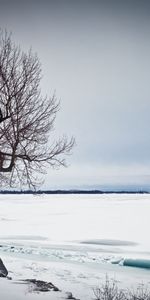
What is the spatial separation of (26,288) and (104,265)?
Answer: 25.8 feet

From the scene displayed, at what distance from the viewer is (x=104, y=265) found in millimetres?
15617

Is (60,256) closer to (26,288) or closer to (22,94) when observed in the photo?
(22,94)

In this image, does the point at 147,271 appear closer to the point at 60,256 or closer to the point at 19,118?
the point at 60,256

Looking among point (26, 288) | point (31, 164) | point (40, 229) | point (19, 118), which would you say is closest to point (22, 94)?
point (19, 118)

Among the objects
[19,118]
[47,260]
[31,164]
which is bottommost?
[47,260]

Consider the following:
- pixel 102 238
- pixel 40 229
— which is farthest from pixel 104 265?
pixel 40 229

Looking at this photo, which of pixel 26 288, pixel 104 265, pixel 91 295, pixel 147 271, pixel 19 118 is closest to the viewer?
pixel 26 288

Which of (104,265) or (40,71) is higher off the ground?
(40,71)

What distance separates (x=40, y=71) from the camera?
12078 millimetres

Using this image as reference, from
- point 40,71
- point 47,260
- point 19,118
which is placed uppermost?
point 40,71

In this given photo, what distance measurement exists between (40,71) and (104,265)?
7.65 metres

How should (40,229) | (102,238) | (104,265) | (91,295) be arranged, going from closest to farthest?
(91,295) < (104,265) < (102,238) < (40,229)

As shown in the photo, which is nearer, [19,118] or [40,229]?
[19,118]

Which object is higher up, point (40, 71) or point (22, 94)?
point (40, 71)
